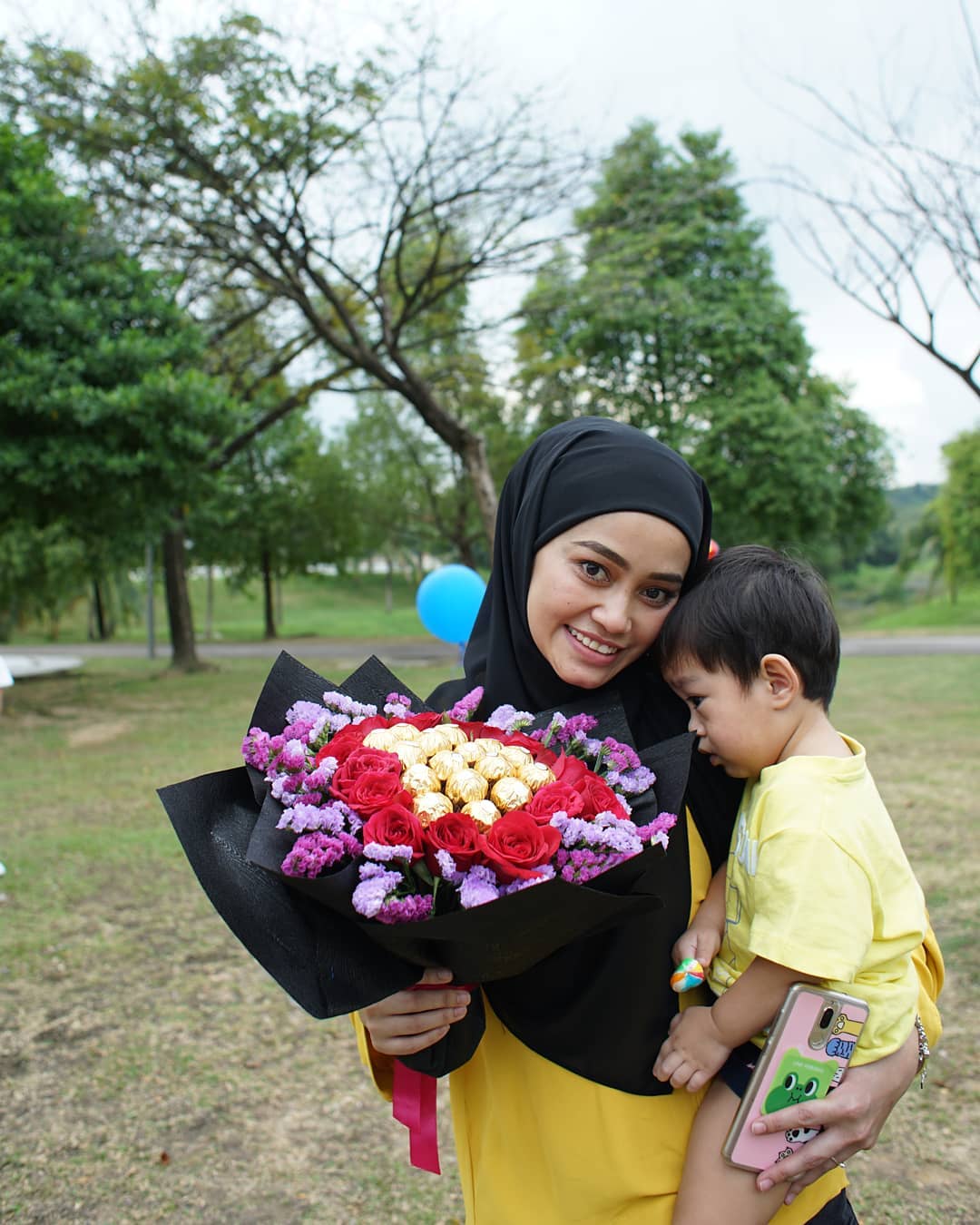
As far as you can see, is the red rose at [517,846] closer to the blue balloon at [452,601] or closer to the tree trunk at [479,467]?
the blue balloon at [452,601]

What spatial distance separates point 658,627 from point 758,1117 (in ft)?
2.33

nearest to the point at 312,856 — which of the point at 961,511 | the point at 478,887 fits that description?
the point at 478,887

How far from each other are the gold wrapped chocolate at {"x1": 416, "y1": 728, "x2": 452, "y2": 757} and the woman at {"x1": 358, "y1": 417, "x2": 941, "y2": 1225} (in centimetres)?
28

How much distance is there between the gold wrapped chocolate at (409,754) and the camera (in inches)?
49.9

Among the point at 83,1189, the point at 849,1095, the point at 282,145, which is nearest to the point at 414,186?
the point at 282,145

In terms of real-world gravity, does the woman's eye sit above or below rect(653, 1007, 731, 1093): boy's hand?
above

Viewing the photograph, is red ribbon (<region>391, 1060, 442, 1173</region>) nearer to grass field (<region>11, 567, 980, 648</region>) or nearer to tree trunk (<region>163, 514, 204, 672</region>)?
tree trunk (<region>163, 514, 204, 672</region>)

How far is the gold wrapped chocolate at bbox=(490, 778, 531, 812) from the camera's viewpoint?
1214 millimetres

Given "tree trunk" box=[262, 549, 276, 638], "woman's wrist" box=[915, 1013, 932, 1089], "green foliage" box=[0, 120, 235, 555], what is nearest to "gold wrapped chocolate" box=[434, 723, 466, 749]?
"woman's wrist" box=[915, 1013, 932, 1089]

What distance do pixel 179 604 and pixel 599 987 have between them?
16499 mm

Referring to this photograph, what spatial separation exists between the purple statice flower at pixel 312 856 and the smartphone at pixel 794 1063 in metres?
0.62

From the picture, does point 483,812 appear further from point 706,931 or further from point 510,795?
point 706,931

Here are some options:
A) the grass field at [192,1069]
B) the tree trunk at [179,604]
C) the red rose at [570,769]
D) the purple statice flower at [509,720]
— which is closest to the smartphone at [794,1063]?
the red rose at [570,769]

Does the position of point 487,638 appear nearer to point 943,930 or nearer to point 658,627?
point 658,627
